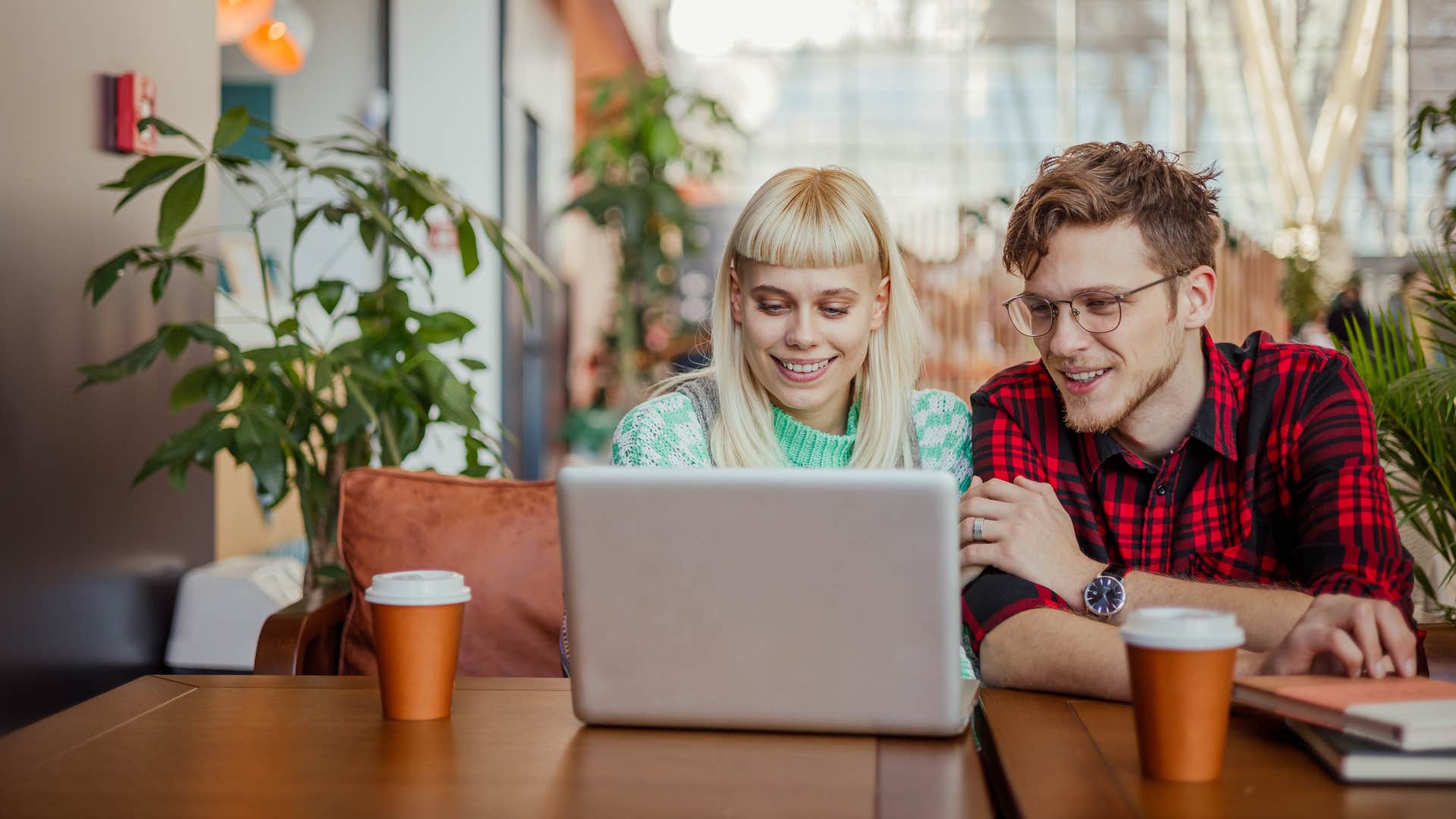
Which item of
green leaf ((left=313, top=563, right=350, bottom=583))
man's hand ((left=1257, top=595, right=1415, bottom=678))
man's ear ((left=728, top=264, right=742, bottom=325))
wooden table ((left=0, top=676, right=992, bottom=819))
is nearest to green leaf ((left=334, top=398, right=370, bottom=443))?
green leaf ((left=313, top=563, right=350, bottom=583))

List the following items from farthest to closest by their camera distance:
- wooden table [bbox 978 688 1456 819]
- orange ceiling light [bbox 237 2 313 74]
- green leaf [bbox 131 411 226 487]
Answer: orange ceiling light [bbox 237 2 313 74] < green leaf [bbox 131 411 226 487] < wooden table [bbox 978 688 1456 819]

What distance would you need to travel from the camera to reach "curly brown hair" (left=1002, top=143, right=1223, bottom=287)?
5.22ft

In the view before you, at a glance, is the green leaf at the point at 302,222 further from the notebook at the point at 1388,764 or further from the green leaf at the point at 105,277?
the notebook at the point at 1388,764

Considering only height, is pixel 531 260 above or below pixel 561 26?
below

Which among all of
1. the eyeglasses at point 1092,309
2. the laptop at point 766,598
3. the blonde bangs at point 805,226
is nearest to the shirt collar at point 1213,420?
the eyeglasses at point 1092,309

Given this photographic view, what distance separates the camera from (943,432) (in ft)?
6.05

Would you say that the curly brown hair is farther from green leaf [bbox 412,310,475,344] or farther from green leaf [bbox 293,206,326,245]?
green leaf [bbox 293,206,326,245]

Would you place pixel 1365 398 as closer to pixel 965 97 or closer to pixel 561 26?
pixel 561 26

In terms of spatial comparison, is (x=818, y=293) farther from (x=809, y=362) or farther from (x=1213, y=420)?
(x=1213, y=420)

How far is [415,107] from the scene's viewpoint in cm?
523

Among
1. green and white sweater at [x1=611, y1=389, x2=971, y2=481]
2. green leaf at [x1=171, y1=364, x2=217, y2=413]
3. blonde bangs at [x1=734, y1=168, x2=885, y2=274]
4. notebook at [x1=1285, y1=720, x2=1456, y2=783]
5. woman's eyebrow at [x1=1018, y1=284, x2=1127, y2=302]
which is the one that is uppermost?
blonde bangs at [x1=734, y1=168, x2=885, y2=274]

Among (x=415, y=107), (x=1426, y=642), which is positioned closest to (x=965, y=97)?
(x=415, y=107)

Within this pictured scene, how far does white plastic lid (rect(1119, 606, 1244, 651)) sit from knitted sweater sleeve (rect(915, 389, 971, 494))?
0.84m

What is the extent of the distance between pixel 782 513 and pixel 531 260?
1689mm
